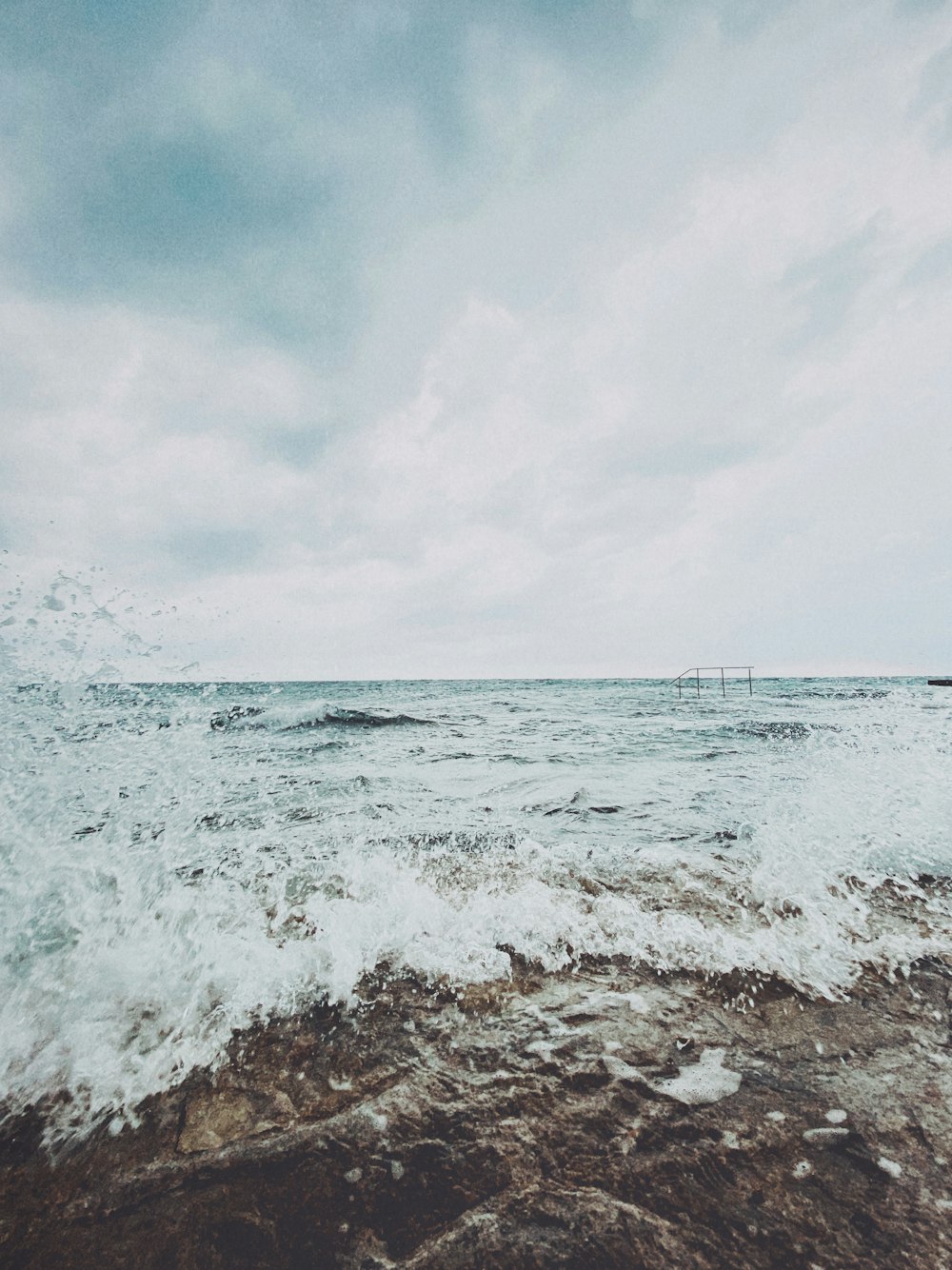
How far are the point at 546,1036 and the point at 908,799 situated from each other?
601cm

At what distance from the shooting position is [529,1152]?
74.2 inches

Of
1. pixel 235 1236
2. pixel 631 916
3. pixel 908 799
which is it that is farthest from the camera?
pixel 908 799

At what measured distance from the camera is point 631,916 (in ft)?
12.0

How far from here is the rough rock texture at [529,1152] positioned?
159cm

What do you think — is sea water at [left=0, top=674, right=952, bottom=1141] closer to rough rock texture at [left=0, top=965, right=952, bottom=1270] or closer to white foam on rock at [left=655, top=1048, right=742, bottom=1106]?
rough rock texture at [left=0, top=965, right=952, bottom=1270]

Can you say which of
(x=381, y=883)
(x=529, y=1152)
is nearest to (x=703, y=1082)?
(x=529, y=1152)

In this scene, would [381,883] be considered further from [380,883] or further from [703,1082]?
[703,1082]

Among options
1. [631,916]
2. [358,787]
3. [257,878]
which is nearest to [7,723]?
[358,787]

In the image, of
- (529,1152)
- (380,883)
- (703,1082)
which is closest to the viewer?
(529,1152)

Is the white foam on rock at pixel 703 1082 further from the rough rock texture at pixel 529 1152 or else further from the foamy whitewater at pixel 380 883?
the foamy whitewater at pixel 380 883

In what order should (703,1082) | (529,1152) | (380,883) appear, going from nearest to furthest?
(529,1152) < (703,1082) < (380,883)

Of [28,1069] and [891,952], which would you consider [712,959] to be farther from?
[28,1069]

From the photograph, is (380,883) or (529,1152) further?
(380,883)

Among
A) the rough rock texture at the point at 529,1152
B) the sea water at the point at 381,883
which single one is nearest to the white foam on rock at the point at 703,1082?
the rough rock texture at the point at 529,1152
